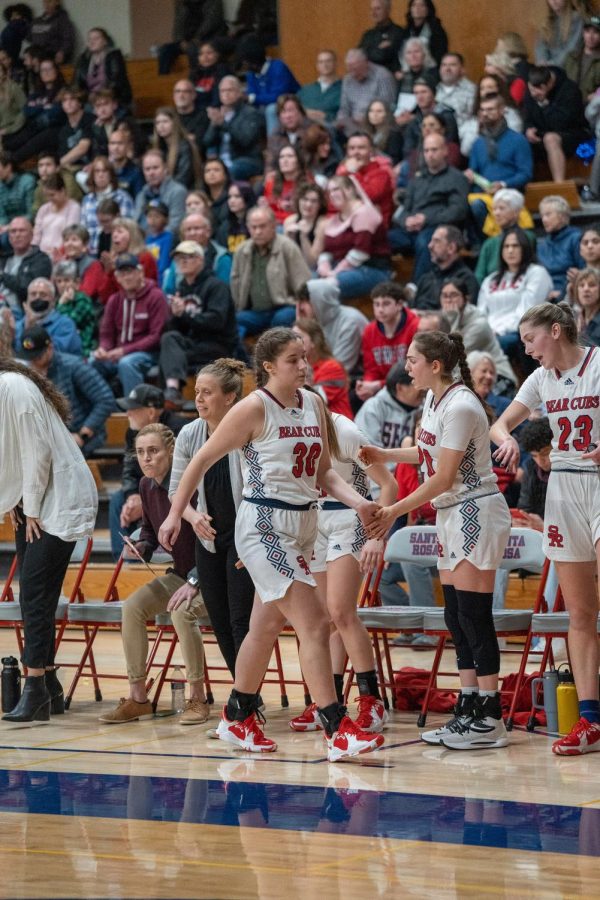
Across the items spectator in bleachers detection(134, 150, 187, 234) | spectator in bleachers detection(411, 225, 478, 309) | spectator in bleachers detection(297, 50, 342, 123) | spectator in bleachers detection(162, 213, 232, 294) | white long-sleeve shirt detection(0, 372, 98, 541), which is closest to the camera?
white long-sleeve shirt detection(0, 372, 98, 541)

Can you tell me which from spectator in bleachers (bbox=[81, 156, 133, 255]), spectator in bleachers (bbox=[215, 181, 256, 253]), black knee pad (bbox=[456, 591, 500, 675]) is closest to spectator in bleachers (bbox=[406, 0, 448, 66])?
spectator in bleachers (bbox=[215, 181, 256, 253])

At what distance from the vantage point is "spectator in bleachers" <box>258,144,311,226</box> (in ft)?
40.0

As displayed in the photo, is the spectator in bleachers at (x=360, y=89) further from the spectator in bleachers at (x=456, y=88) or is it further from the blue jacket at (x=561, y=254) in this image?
the blue jacket at (x=561, y=254)

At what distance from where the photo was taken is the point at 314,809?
4773 millimetres

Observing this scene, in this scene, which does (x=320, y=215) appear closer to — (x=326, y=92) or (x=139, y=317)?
(x=139, y=317)

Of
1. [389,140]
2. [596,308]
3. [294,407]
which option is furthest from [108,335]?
[294,407]

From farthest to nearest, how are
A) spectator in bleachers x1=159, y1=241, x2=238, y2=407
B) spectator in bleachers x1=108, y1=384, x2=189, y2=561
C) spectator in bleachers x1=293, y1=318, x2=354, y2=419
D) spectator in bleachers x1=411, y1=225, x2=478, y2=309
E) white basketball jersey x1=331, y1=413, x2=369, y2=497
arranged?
spectator in bleachers x1=159, y1=241, x2=238, y2=407
spectator in bleachers x1=411, y1=225, x2=478, y2=309
spectator in bleachers x1=293, y1=318, x2=354, y2=419
spectator in bleachers x1=108, y1=384, x2=189, y2=561
white basketball jersey x1=331, y1=413, x2=369, y2=497

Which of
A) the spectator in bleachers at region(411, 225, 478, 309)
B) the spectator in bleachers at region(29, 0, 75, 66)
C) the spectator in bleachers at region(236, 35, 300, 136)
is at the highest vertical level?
the spectator in bleachers at region(29, 0, 75, 66)

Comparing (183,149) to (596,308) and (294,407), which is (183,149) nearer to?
(596,308)

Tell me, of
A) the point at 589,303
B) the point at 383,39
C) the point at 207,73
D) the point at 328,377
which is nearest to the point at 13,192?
the point at 207,73

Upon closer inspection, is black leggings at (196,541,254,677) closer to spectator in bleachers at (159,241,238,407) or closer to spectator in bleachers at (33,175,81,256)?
spectator in bleachers at (159,241,238,407)

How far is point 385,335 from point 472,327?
2.41ft

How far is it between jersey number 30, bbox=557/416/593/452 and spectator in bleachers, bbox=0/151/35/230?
9529 millimetres

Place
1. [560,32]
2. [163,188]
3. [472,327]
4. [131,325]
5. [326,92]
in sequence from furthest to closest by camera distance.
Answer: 1. [326,92]
2. [163,188]
3. [560,32]
4. [131,325]
5. [472,327]
